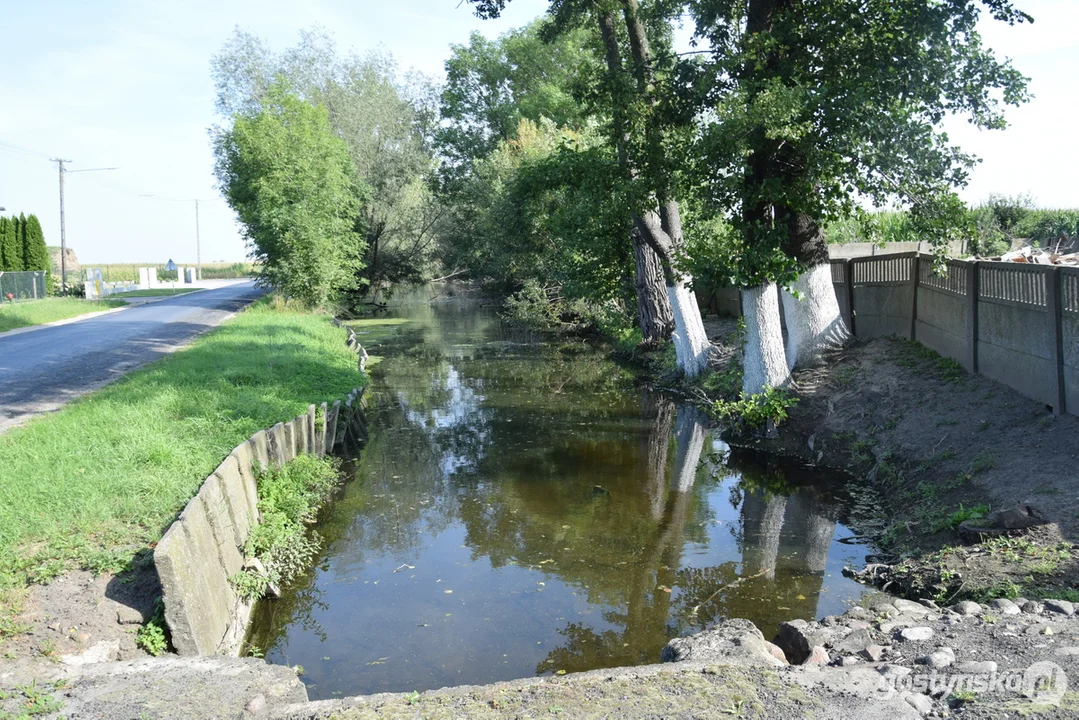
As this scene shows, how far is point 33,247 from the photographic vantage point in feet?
144

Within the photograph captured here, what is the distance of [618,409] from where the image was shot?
1670 centimetres

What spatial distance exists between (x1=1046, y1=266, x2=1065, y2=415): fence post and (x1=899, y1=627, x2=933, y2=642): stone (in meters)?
4.49

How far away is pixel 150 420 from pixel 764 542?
7248 millimetres

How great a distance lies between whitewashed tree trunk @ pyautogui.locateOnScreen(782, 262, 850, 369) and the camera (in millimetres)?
13797

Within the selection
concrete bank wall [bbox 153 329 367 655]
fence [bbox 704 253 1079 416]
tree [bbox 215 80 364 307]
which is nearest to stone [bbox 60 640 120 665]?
concrete bank wall [bbox 153 329 367 655]

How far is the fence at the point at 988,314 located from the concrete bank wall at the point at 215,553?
26.9ft

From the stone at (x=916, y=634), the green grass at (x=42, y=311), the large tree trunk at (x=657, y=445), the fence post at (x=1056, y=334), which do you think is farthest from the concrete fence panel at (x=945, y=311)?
the green grass at (x=42, y=311)

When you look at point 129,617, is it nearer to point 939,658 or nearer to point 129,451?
point 129,451

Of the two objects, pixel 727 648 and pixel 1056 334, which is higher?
pixel 1056 334

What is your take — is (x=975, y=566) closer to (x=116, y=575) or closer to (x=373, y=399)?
(x=116, y=575)

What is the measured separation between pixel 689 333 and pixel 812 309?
4.27m

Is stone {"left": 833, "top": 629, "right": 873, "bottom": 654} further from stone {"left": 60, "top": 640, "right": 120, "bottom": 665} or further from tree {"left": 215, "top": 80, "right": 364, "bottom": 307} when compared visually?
tree {"left": 215, "top": 80, "right": 364, "bottom": 307}

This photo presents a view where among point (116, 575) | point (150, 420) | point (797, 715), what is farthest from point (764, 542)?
point (150, 420)

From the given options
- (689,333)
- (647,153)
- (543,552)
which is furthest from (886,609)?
(689,333)
